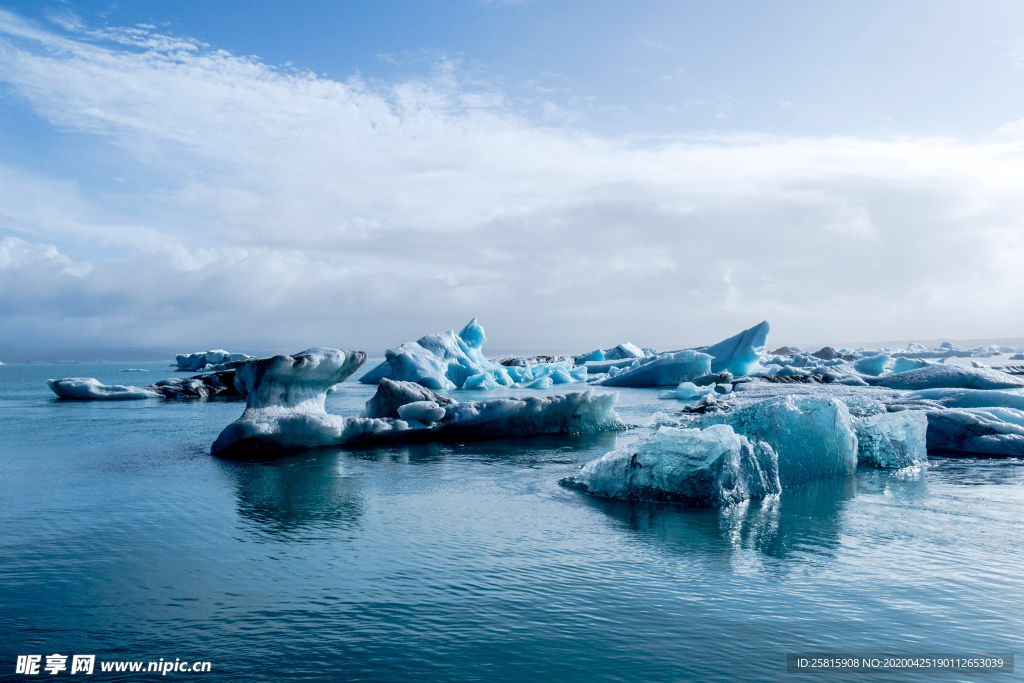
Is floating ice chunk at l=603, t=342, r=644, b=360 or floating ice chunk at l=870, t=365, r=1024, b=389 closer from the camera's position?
floating ice chunk at l=870, t=365, r=1024, b=389

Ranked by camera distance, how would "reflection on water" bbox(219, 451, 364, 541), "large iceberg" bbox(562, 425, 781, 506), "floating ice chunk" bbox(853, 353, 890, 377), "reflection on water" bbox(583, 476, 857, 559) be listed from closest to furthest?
"reflection on water" bbox(583, 476, 857, 559) → "reflection on water" bbox(219, 451, 364, 541) → "large iceberg" bbox(562, 425, 781, 506) → "floating ice chunk" bbox(853, 353, 890, 377)

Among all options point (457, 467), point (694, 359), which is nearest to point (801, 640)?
point (457, 467)

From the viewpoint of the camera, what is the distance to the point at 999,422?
31.3 feet

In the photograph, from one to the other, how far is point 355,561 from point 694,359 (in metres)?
22.9

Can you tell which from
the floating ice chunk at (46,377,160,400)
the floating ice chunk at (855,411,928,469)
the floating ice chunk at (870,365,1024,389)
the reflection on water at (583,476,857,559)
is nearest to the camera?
the reflection on water at (583,476,857,559)

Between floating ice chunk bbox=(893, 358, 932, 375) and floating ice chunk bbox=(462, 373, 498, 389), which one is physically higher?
floating ice chunk bbox=(893, 358, 932, 375)

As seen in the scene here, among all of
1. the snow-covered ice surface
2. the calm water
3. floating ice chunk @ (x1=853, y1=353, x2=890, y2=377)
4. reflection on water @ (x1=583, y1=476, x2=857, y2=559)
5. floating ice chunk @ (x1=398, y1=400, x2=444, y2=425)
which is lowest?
the calm water

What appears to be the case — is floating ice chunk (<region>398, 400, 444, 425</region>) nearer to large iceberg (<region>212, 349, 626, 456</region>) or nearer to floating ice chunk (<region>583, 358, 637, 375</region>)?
large iceberg (<region>212, 349, 626, 456</region>)

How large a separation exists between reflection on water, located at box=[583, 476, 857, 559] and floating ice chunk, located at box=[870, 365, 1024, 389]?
12.7m

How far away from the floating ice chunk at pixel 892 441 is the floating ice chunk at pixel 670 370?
17188mm

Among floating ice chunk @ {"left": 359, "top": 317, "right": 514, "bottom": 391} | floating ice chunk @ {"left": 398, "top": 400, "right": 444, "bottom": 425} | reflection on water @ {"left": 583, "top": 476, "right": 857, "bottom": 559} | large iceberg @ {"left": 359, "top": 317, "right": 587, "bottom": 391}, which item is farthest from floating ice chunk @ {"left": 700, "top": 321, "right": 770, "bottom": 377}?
reflection on water @ {"left": 583, "top": 476, "right": 857, "bottom": 559}

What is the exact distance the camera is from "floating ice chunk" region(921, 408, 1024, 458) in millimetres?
9039

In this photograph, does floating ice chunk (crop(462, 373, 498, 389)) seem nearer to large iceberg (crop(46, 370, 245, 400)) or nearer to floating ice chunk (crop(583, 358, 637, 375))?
large iceberg (crop(46, 370, 245, 400))

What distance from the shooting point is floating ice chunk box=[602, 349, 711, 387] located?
25828 millimetres
